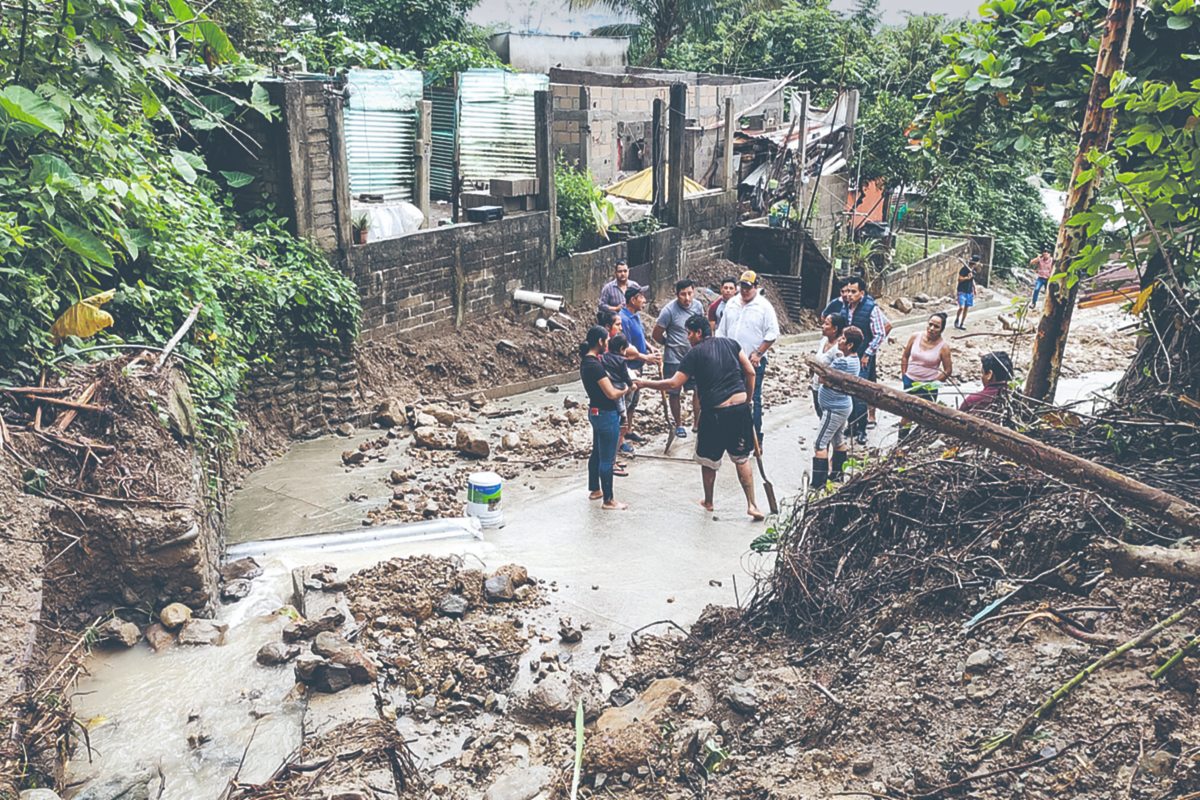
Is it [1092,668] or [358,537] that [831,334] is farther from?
[1092,668]

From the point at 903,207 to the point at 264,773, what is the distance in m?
22.6

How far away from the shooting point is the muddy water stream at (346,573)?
5.12 m

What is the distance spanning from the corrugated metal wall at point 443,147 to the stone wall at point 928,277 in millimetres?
8235

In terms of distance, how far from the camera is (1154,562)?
3426 mm

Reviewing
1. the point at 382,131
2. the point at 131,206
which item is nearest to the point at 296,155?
the point at 131,206

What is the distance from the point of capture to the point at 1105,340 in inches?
679

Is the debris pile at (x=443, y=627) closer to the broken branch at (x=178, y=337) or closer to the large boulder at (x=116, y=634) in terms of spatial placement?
the large boulder at (x=116, y=634)

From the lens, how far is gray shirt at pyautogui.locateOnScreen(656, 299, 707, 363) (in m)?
10.2

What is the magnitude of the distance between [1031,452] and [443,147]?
563 inches

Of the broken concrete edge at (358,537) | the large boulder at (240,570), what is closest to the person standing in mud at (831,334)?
the broken concrete edge at (358,537)

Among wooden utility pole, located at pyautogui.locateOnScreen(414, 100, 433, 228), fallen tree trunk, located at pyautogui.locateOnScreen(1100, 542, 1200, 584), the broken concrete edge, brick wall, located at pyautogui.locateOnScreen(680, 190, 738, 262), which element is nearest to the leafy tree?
brick wall, located at pyautogui.locateOnScreen(680, 190, 738, 262)

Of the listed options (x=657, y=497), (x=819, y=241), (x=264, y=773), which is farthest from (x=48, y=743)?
(x=819, y=241)

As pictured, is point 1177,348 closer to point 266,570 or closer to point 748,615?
point 748,615

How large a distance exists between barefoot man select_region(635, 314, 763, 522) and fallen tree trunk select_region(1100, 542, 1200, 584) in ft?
14.5
